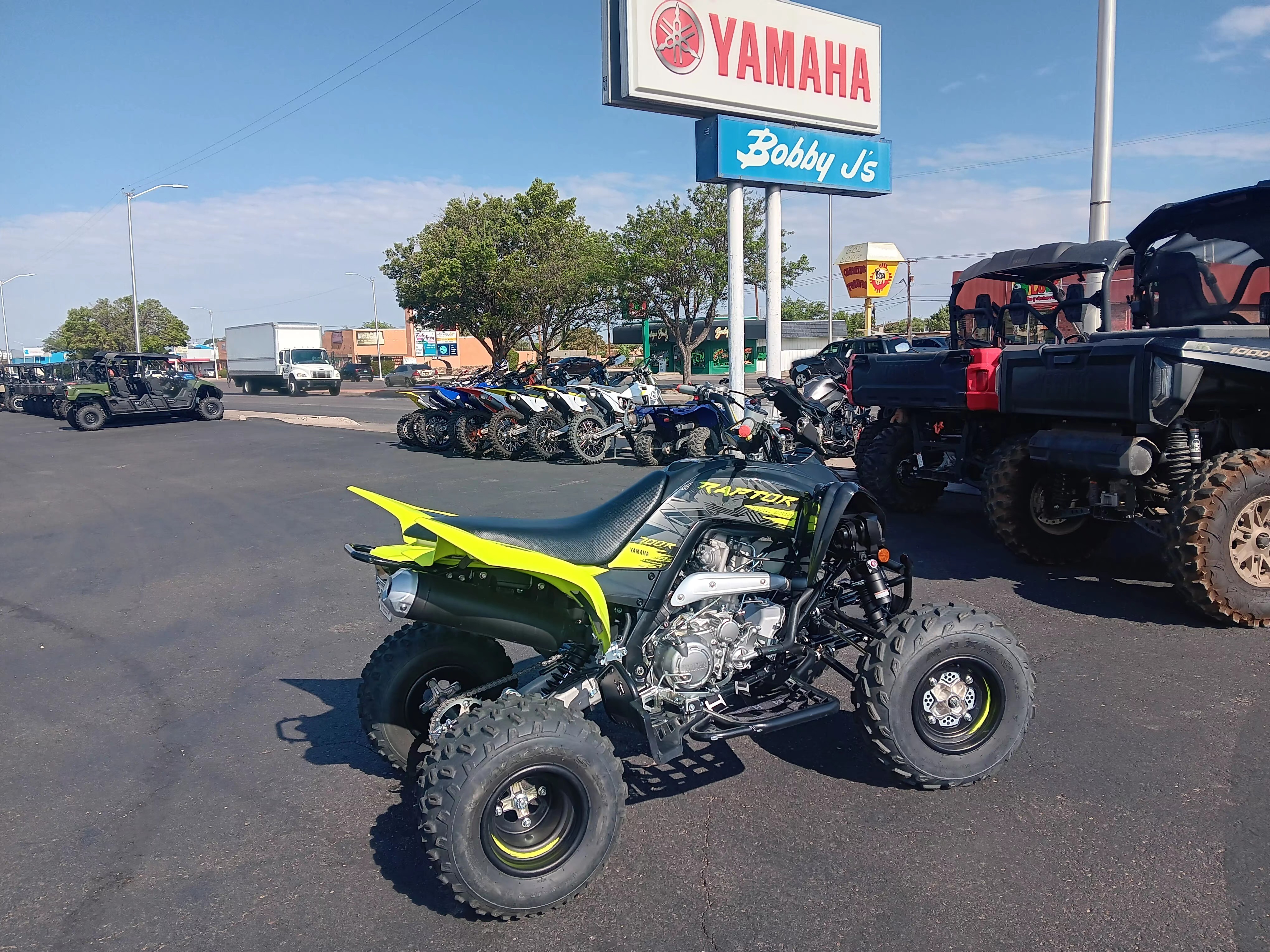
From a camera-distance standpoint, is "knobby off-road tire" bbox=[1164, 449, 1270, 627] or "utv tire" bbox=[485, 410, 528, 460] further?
"utv tire" bbox=[485, 410, 528, 460]

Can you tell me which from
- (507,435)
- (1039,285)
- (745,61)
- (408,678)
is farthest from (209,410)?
(408,678)

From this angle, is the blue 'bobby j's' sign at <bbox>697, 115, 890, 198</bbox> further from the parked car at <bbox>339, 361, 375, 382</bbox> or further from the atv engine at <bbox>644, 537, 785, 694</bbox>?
the parked car at <bbox>339, 361, 375, 382</bbox>

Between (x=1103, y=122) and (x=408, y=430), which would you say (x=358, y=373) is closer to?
(x=408, y=430)

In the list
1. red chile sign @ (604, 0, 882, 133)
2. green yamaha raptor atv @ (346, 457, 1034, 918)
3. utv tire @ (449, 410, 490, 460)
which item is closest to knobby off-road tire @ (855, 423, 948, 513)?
green yamaha raptor atv @ (346, 457, 1034, 918)

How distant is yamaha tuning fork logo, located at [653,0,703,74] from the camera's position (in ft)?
58.5

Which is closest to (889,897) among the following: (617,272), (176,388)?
(176,388)

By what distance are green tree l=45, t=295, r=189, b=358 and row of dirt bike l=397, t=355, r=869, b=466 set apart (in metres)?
65.0

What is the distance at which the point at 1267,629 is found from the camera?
5.41 metres

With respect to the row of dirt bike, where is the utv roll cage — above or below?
above

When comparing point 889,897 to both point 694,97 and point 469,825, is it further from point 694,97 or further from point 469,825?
point 694,97

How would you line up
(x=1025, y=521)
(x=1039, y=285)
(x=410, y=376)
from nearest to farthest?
(x=1025, y=521) < (x=1039, y=285) < (x=410, y=376)

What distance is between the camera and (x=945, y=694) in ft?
12.1

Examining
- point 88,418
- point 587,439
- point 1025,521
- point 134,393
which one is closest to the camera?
point 1025,521

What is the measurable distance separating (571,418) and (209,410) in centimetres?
1553
